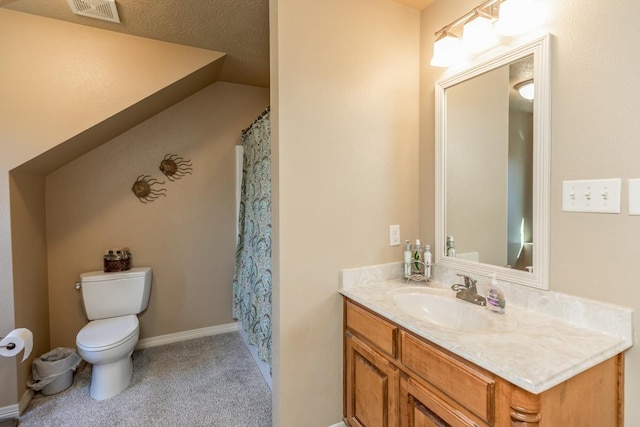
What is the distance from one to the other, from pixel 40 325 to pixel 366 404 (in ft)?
8.08

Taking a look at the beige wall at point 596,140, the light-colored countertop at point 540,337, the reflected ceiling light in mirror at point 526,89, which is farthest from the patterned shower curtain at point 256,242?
the beige wall at point 596,140

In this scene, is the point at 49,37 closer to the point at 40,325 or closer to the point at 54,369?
the point at 40,325

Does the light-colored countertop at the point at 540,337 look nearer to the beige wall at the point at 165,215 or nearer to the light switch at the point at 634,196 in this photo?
the light switch at the point at 634,196

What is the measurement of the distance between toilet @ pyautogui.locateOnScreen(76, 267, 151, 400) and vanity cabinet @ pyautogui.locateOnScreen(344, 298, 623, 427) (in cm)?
166

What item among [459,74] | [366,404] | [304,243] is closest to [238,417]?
[366,404]

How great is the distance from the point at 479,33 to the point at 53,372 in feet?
10.8

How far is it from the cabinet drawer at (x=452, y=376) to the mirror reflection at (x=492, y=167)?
59cm

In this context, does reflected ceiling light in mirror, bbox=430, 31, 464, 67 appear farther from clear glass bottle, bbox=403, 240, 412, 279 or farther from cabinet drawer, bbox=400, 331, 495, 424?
cabinet drawer, bbox=400, 331, 495, 424

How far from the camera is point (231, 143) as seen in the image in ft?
9.64

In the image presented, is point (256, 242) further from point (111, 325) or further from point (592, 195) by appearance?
point (592, 195)

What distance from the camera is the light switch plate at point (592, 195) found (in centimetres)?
98

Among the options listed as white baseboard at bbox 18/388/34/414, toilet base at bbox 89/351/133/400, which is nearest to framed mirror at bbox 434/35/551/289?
toilet base at bbox 89/351/133/400

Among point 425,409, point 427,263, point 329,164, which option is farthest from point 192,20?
point 425,409

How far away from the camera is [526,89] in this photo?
1.22 m
